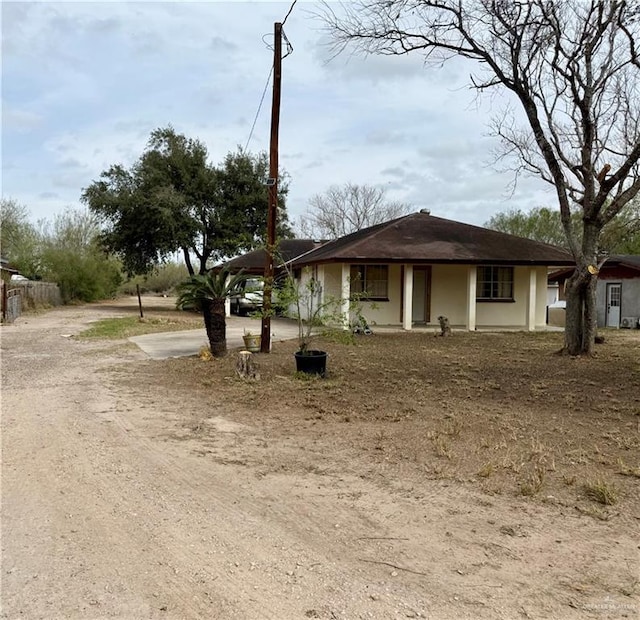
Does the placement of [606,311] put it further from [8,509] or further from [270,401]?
[8,509]

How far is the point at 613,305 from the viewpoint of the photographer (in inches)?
916

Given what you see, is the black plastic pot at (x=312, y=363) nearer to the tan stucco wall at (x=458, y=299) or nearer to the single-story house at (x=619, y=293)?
the tan stucco wall at (x=458, y=299)

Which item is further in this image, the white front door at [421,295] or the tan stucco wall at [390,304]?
the white front door at [421,295]

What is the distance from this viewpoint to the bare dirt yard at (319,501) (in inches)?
116

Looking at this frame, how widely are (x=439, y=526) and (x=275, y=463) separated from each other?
1.82 meters

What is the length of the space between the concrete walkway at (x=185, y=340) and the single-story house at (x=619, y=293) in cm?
1283

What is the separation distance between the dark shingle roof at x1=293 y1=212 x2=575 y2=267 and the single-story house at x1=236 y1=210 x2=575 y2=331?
0.11 feet

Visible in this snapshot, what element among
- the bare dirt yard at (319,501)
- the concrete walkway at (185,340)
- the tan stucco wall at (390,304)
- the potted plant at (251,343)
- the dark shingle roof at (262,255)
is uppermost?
the dark shingle roof at (262,255)

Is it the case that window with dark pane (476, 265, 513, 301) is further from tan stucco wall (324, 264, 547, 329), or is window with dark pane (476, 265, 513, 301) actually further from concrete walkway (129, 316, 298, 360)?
concrete walkway (129, 316, 298, 360)

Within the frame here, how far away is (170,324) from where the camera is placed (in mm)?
21391

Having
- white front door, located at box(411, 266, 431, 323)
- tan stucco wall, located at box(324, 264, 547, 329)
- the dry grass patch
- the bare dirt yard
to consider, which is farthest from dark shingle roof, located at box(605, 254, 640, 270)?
the bare dirt yard

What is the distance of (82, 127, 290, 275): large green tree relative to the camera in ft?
91.0

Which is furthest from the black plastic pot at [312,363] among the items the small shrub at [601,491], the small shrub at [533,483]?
the small shrub at [601,491]

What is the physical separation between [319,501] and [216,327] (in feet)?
26.5
